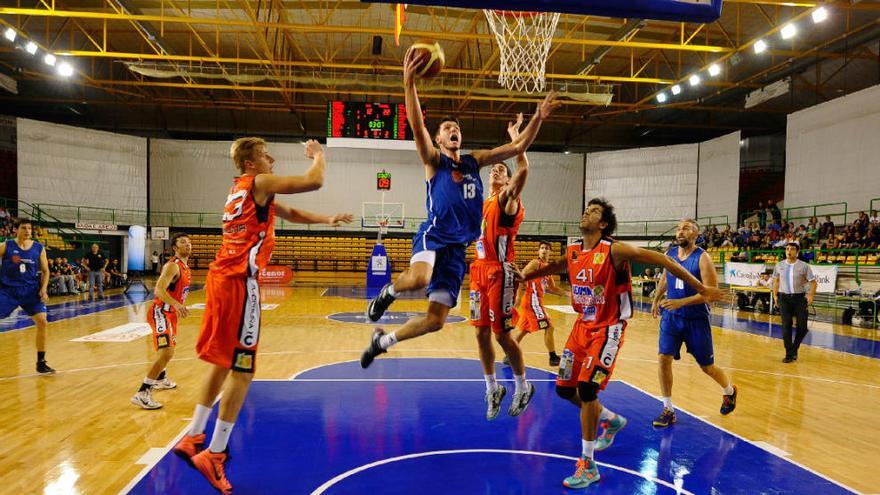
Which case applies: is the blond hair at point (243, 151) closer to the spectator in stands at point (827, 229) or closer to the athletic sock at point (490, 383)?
the athletic sock at point (490, 383)

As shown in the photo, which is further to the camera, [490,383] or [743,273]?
[743,273]

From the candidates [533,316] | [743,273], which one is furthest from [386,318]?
[743,273]

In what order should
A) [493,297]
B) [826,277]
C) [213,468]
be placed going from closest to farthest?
[213,468]
[493,297]
[826,277]

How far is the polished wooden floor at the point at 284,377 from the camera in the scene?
168 inches

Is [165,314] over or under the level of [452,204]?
under

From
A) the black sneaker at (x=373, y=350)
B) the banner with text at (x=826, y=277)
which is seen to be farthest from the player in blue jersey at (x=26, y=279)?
the banner with text at (x=826, y=277)

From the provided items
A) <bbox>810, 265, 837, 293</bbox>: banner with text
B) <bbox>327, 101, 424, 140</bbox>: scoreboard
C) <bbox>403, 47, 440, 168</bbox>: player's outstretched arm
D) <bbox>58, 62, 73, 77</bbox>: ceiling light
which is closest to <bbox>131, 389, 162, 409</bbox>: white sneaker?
<bbox>403, 47, 440, 168</bbox>: player's outstretched arm

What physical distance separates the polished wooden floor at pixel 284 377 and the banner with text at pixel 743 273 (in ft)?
18.1

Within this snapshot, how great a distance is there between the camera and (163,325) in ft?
19.7

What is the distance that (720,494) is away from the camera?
3760 mm

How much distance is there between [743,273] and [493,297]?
15.7 metres

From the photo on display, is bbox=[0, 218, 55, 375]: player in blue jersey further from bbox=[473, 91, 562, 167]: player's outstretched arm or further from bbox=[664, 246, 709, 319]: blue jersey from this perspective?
bbox=[664, 246, 709, 319]: blue jersey

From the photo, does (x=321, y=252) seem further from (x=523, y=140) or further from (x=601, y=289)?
(x=601, y=289)

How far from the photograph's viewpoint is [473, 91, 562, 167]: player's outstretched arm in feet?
13.5
